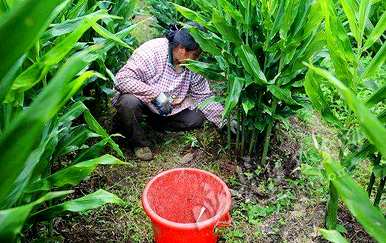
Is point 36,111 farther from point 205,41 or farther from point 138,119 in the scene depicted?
point 138,119

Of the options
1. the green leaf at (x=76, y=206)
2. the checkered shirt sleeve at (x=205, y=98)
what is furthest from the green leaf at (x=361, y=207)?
the checkered shirt sleeve at (x=205, y=98)

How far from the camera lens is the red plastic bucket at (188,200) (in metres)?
2.15

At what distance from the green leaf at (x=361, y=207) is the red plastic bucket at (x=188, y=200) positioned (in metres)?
1.05

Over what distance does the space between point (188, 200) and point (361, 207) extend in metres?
1.47

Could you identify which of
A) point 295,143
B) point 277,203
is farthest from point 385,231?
point 295,143

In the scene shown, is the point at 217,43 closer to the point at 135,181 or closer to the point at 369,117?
the point at 135,181

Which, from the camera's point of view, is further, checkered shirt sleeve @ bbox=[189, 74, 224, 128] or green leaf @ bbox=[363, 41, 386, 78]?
checkered shirt sleeve @ bbox=[189, 74, 224, 128]

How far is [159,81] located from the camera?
3051mm

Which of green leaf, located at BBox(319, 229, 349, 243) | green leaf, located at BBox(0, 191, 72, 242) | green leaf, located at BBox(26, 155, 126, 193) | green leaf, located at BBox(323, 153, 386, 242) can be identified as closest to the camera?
green leaf, located at BBox(0, 191, 72, 242)

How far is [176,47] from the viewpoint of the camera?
2871mm

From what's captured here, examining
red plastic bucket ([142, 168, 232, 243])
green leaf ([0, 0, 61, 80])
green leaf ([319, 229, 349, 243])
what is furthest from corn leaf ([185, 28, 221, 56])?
green leaf ([0, 0, 61, 80])

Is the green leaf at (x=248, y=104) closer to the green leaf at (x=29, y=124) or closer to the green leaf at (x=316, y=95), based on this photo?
the green leaf at (x=316, y=95)

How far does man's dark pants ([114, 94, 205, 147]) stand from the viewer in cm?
291

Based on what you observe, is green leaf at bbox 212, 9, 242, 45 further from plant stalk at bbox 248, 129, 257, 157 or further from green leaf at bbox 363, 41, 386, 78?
green leaf at bbox 363, 41, 386, 78
